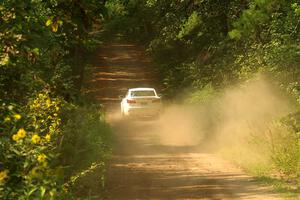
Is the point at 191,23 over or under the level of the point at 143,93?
over

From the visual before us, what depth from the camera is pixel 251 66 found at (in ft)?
68.3

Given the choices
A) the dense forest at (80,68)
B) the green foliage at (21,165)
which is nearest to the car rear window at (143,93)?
the dense forest at (80,68)

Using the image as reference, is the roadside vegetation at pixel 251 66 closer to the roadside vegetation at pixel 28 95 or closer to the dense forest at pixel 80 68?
the dense forest at pixel 80 68

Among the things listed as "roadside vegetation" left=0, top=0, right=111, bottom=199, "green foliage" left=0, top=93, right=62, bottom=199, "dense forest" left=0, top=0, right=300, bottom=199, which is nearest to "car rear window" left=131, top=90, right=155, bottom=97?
"dense forest" left=0, top=0, right=300, bottom=199

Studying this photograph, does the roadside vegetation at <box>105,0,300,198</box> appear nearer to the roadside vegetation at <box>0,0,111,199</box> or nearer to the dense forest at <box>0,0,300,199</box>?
the dense forest at <box>0,0,300,199</box>

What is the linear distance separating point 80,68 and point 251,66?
8.41m

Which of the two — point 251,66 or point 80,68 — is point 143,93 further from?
point 80,68

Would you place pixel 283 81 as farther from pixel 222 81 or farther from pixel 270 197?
pixel 270 197

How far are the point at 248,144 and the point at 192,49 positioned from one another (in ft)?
61.1

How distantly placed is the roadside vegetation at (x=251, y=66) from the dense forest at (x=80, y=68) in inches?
1.9

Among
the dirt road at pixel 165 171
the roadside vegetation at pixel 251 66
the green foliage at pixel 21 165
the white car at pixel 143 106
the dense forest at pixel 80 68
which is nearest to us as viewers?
the green foliage at pixel 21 165

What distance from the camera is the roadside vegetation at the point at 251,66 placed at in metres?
14.3

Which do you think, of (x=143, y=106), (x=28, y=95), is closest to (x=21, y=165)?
(x=28, y=95)

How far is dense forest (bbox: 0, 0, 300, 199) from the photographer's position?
605 cm
